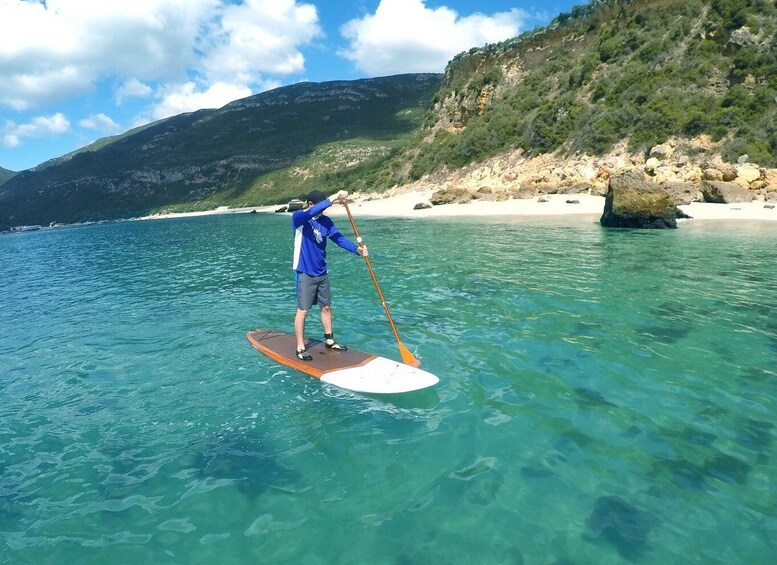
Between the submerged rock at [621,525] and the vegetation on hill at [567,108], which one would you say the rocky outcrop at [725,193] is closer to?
the vegetation on hill at [567,108]

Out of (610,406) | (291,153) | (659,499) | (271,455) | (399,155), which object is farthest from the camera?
(291,153)

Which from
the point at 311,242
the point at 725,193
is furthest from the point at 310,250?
the point at 725,193

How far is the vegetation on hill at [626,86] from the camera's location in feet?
124

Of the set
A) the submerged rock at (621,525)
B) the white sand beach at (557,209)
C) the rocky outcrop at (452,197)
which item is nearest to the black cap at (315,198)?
the submerged rock at (621,525)

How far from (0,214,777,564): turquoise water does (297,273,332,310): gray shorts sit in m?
1.45

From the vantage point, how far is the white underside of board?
6863mm

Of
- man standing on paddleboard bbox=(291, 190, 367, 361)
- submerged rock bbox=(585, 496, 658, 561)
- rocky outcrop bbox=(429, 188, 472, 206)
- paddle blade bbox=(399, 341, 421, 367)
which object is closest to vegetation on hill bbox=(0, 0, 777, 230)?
rocky outcrop bbox=(429, 188, 472, 206)

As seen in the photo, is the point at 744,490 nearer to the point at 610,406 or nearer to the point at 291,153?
the point at 610,406

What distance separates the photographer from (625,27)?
55688mm

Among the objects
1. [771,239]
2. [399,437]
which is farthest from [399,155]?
[399,437]

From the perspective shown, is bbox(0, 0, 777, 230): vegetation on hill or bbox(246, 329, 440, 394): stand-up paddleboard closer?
bbox(246, 329, 440, 394): stand-up paddleboard

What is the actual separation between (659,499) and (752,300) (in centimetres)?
924

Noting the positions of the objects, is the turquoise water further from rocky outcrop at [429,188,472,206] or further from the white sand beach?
rocky outcrop at [429,188,472,206]

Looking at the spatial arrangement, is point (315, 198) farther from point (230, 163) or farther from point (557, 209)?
point (230, 163)
